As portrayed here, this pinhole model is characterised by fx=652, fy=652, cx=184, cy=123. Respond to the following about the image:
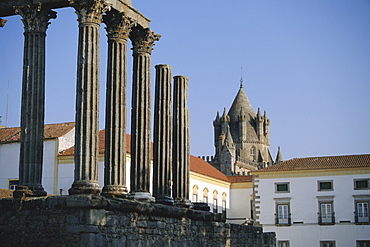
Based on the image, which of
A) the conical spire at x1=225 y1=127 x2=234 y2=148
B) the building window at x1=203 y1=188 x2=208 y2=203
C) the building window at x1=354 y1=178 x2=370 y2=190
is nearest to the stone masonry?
the building window at x1=354 y1=178 x2=370 y2=190

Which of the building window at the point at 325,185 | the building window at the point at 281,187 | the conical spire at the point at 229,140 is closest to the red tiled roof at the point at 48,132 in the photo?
the building window at the point at 281,187

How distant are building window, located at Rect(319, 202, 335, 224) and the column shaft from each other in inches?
1170

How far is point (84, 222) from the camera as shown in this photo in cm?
1423

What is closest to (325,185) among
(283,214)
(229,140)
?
(283,214)

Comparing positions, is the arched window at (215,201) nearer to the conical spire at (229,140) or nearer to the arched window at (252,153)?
the conical spire at (229,140)

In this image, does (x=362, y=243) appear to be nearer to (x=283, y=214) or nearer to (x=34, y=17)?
(x=283, y=214)

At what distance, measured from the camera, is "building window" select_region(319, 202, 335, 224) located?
4891 cm

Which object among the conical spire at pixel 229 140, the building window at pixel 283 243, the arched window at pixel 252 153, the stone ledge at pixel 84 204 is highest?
the conical spire at pixel 229 140

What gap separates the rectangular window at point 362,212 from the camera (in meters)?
47.8

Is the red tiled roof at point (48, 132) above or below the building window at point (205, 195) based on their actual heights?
above

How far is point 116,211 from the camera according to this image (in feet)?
49.7

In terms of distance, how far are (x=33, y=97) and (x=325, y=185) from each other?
Result: 1437 inches

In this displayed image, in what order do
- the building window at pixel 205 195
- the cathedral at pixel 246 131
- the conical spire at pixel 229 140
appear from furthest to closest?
the cathedral at pixel 246 131
the conical spire at pixel 229 140
the building window at pixel 205 195

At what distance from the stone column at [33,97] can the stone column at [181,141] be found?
6.02 meters
